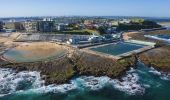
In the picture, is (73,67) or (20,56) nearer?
(73,67)

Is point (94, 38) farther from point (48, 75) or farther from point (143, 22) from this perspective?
point (143, 22)

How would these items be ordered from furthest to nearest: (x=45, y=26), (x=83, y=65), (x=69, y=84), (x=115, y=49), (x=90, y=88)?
(x=45, y=26), (x=115, y=49), (x=83, y=65), (x=69, y=84), (x=90, y=88)

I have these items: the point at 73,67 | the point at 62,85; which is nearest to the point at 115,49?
the point at 73,67

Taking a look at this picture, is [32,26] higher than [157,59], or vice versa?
[32,26]

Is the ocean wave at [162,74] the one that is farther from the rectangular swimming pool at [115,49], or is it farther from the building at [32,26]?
the building at [32,26]

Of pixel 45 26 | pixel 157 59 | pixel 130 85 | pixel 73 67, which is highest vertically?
pixel 45 26

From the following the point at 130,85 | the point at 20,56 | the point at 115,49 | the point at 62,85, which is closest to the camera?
the point at 62,85

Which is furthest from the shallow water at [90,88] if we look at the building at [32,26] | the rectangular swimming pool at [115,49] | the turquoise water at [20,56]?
the building at [32,26]

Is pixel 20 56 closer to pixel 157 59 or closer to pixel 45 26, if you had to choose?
pixel 157 59

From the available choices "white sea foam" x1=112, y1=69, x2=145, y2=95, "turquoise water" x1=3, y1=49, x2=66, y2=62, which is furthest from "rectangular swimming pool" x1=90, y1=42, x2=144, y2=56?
"white sea foam" x1=112, y1=69, x2=145, y2=95

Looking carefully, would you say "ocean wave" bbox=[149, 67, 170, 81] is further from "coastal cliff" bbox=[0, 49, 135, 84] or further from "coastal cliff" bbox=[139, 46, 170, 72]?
"coastal cliff" bbox=[0, 49, 135, 84]
